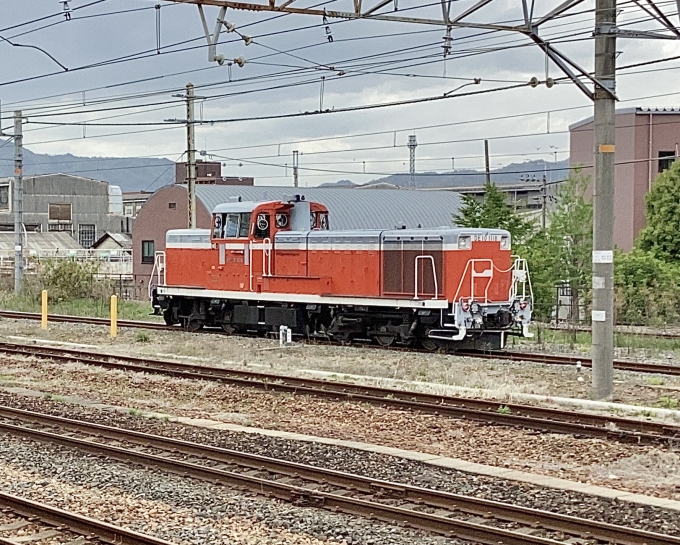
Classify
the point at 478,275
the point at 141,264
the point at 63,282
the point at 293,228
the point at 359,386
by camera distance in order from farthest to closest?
the point at 141,264
the point at 63,282
the point at 293,228
the point at 478,275
the point at 359,386

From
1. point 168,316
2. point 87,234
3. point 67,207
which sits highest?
point 67,207

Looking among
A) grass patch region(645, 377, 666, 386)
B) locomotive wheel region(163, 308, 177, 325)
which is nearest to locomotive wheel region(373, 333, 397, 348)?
grass patch region(645, 377, 666, 386)

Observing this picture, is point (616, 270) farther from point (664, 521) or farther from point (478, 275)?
point (664, 521)

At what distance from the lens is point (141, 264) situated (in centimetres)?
5662

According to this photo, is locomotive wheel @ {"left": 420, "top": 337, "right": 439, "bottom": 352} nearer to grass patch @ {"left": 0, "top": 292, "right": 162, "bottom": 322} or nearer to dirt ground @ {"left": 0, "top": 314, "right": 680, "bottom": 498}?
dirt ground @ {"left": 0, "top": 314, "right": 680, "bottom": 498}

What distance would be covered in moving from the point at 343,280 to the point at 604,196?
31.5 ft

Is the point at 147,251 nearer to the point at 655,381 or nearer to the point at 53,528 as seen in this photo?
the point at 655,381

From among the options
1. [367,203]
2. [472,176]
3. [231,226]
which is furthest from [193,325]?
[472,176]

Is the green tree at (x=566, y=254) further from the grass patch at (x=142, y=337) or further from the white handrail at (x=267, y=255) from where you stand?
the grass patch at (x=142, y=337)

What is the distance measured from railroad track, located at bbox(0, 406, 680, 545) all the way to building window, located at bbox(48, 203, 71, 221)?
7943cm

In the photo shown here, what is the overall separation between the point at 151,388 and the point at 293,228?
8.98 meters

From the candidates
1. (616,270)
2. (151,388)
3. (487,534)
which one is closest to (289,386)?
(151,388)

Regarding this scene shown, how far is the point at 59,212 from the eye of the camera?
89.9 m

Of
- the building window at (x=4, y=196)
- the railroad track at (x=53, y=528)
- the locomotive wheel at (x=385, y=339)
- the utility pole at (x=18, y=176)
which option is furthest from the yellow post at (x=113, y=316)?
→ the building window at (x=4, y=196)
